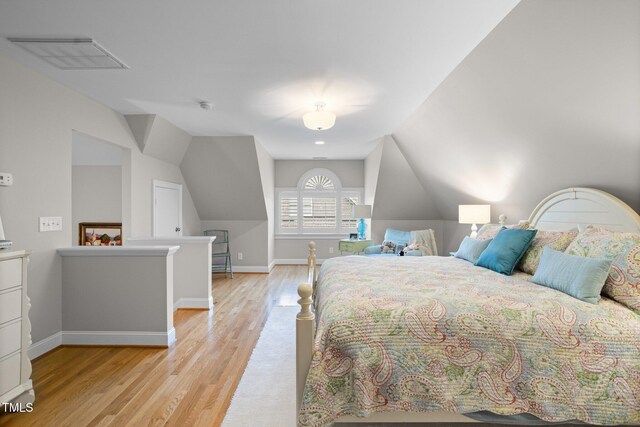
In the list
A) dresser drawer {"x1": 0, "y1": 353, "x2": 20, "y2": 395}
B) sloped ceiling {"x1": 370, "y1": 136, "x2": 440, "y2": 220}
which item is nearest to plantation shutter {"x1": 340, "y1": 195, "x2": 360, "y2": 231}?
sloped ceiling {"x1": 370, "y1": 136, "x2": 440, "y2": 220}

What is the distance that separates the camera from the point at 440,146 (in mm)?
4434

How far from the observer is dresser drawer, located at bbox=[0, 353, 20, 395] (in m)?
2.01

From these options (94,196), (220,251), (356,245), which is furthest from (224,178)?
(356,245)

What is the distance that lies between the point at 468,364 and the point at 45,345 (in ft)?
11.3

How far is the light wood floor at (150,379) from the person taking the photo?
6.72 feet

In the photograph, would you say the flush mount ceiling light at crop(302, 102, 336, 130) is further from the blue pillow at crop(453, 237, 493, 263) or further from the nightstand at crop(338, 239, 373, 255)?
the nightstand at crop(338, 239, 373, 255)

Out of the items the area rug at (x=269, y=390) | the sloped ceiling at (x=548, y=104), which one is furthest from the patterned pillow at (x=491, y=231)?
the area rug at (x=269, y=390)

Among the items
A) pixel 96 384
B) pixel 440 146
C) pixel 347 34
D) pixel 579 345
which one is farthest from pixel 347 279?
pixel 440 146

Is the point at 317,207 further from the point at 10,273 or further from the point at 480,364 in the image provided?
the point at 480,364

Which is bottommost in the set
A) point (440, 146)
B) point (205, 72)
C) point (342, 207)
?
point (342, 207)

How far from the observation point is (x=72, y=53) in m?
2.58

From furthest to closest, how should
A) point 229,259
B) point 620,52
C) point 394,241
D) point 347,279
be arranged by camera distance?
point 229,259 → point 394,241 → point 347,279 → point 620,52

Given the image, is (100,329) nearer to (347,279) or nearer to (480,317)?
(347,279)

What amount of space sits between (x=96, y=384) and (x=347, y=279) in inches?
76.7
